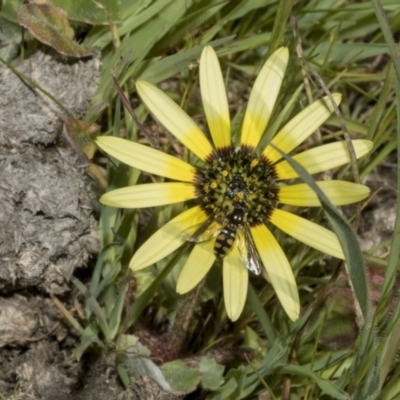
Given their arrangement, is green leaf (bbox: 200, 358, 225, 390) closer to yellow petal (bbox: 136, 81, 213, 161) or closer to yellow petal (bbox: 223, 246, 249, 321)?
yellow petal (bbox: 223, 246, 249, 321)

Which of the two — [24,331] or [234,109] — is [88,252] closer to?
[24,331]

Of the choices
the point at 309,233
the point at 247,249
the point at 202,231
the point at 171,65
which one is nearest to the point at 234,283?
the point at 247,249

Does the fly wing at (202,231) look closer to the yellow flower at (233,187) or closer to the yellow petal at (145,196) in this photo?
the yellow flower at (233,187)

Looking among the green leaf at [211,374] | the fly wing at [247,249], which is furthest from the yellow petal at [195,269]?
the green leaf at [211,374]

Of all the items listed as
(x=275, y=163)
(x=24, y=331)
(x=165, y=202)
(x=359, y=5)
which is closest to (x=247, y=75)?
(x=359, y=5)

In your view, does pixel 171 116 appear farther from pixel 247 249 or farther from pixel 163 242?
pixel 247 249

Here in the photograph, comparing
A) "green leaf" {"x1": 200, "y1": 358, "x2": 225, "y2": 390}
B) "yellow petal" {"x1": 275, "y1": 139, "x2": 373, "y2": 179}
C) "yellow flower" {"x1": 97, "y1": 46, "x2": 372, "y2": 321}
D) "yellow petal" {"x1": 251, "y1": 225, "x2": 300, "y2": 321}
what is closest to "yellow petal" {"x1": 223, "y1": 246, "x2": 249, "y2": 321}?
"yellow flower" {"x1": 97, "y1": 46, "x2": 372, "y2": 321}
